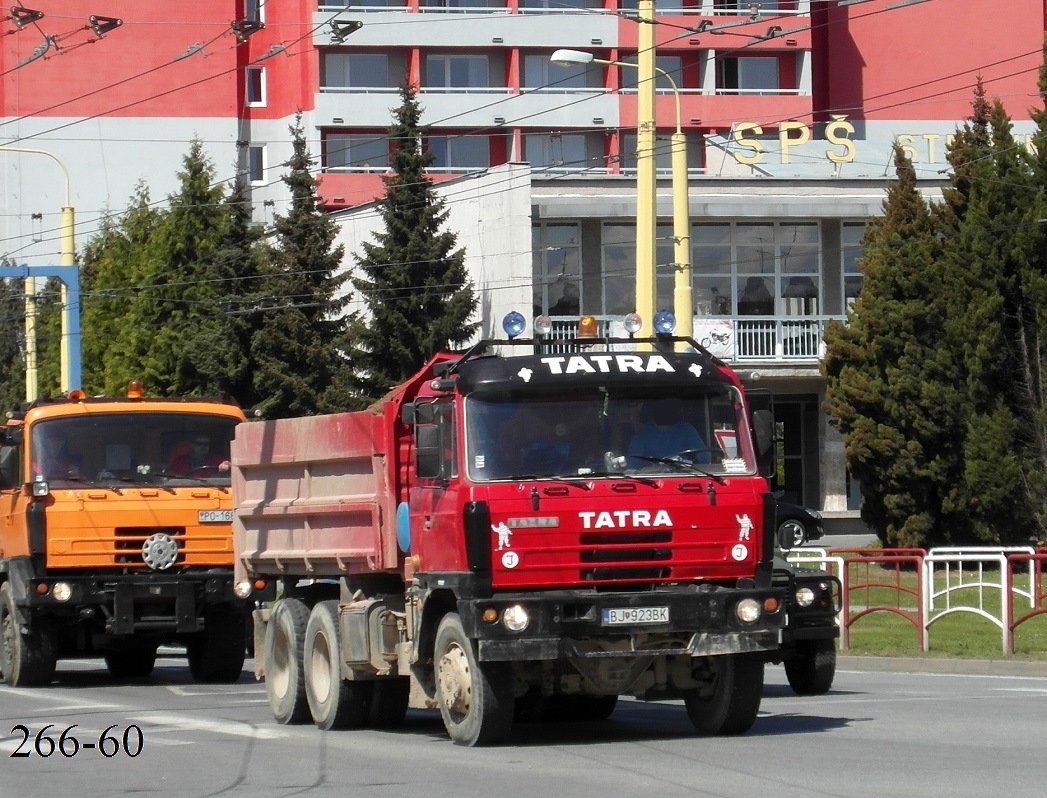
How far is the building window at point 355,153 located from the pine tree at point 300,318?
20.6 meters

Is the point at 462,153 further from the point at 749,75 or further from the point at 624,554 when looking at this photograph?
the point at 624,554

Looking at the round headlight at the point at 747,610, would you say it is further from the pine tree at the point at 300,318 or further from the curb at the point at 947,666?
the pine tree at the point at 300,318

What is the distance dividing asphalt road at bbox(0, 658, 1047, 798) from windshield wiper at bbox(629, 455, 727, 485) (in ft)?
5.58

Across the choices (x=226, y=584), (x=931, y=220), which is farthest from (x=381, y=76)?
(x=226, y=584)

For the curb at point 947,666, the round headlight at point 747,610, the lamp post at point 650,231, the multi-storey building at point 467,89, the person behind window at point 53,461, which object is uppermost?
the multi-storey building at point 467,89

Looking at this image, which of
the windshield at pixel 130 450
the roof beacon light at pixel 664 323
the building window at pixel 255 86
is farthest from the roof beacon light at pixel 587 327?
the building window at pixel 255 86

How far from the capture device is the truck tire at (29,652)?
1892 cm

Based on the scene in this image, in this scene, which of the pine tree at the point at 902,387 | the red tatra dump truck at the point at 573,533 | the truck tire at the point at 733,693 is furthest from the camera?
the pine tree at the point at 902,387

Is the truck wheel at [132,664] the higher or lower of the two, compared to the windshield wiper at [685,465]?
lower

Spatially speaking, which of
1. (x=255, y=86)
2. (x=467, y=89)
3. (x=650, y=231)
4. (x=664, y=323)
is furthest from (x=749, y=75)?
(x=664, y=323)

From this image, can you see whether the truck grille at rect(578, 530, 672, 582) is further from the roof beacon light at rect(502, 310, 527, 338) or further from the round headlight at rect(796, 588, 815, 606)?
the round headlight at rect(796, 588, 815, 606)

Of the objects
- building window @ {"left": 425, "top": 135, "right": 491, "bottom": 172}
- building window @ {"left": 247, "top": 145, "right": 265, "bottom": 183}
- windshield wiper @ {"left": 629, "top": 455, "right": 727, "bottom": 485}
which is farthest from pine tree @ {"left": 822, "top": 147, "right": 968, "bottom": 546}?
building window @ {"left": 247, "top": 145, "right": 265, "bottom": 183}

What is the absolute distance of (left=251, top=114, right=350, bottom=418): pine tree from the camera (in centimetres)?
4525

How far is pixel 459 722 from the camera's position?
12.2m
